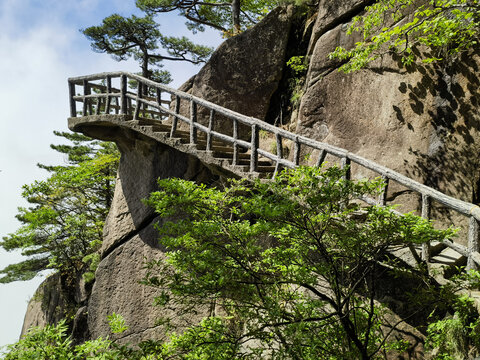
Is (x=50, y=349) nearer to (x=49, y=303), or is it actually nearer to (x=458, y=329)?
(x=458, y=329)

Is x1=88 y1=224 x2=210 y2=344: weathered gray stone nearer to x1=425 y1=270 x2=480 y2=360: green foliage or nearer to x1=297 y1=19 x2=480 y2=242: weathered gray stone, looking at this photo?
x1=297 y1=19 x2=480 y2=242: weathered gray stone

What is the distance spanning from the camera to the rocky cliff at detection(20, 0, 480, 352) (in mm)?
7496

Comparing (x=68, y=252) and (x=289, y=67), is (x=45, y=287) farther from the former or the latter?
(x=289, y=67)

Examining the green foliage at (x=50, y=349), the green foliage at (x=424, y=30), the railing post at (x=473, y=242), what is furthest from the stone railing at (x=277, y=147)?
the green foliage at (x=50, y=349)

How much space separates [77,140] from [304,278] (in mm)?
19520

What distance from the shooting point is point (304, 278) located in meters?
4.20

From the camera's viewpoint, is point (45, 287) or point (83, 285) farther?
point (45, 287)

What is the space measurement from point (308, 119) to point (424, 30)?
3377 mm

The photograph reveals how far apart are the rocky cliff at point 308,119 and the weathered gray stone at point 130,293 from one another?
0.03 metres

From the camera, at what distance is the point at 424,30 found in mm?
6441

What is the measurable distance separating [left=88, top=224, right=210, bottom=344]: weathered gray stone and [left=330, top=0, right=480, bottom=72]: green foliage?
666cm

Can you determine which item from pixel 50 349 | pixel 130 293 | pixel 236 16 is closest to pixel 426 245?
pixel 50 349

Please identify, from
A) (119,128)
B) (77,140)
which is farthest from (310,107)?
(77,140)

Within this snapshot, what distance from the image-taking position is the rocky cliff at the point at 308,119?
7.50 meters
